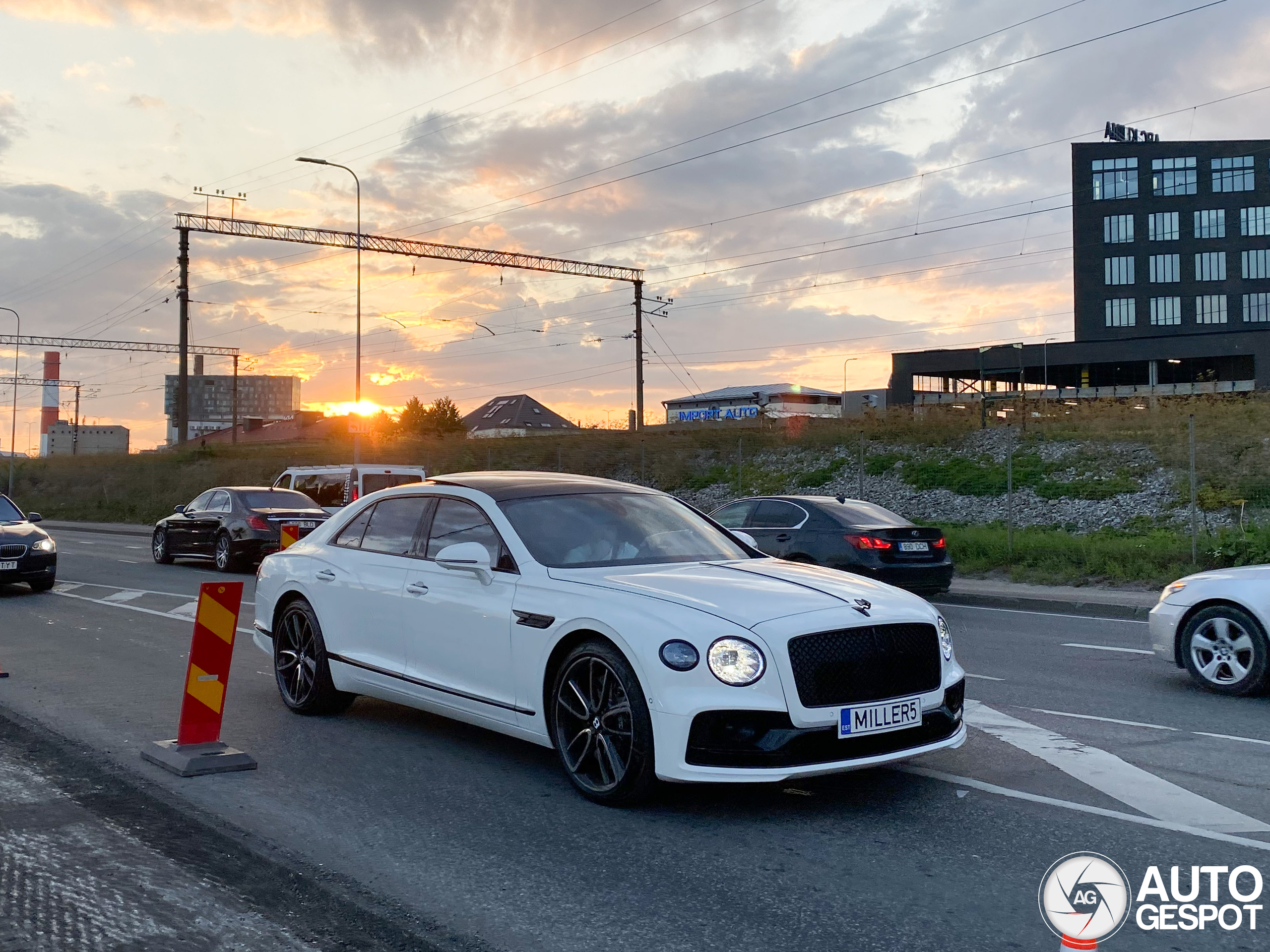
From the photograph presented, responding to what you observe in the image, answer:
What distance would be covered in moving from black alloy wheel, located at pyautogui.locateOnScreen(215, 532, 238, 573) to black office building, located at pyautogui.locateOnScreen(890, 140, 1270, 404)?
175ft

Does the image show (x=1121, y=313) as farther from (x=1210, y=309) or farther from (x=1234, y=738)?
(x=1234, y=738)

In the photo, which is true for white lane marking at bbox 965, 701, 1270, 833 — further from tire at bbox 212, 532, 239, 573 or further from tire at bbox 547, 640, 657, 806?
tire at bbox 212, 532, 239, 573

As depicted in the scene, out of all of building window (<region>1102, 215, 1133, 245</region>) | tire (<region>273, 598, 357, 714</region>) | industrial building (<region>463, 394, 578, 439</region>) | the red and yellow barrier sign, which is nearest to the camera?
the red and yellow barrier sign

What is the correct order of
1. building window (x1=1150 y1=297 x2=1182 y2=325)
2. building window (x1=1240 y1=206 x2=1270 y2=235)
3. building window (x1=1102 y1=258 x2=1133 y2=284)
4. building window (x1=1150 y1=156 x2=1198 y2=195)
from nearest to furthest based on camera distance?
1. building window (x1=1240 y1=206 x2=1270 y2=235)
2. building window (x1=1150 y1=156 x2=1198 y2=195)
3. building window (x1=1150 y1=297 x2=1182 y2=325)
4. building window (x1=1102 y1=258 x2=1133 y2=284)

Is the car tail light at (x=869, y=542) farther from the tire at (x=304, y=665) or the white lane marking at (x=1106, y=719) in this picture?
the tire at (x=304, y=665)

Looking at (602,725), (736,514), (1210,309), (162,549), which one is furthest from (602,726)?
(1210,309)

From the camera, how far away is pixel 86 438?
179m

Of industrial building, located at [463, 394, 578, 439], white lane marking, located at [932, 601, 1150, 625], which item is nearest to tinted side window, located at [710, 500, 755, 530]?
white lane marking, located at [932, 601, 1150, 625]

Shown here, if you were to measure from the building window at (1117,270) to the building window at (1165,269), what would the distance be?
1375 mm

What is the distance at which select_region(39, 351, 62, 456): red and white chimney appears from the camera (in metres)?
121

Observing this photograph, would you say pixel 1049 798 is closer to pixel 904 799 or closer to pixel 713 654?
pixel 904 799

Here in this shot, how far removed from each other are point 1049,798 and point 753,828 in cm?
149

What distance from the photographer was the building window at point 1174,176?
2751 inches

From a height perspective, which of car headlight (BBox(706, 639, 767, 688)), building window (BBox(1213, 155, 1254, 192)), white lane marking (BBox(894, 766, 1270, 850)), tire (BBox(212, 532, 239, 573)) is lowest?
white lane marking (BBox(894, 766, 1270, 850))
